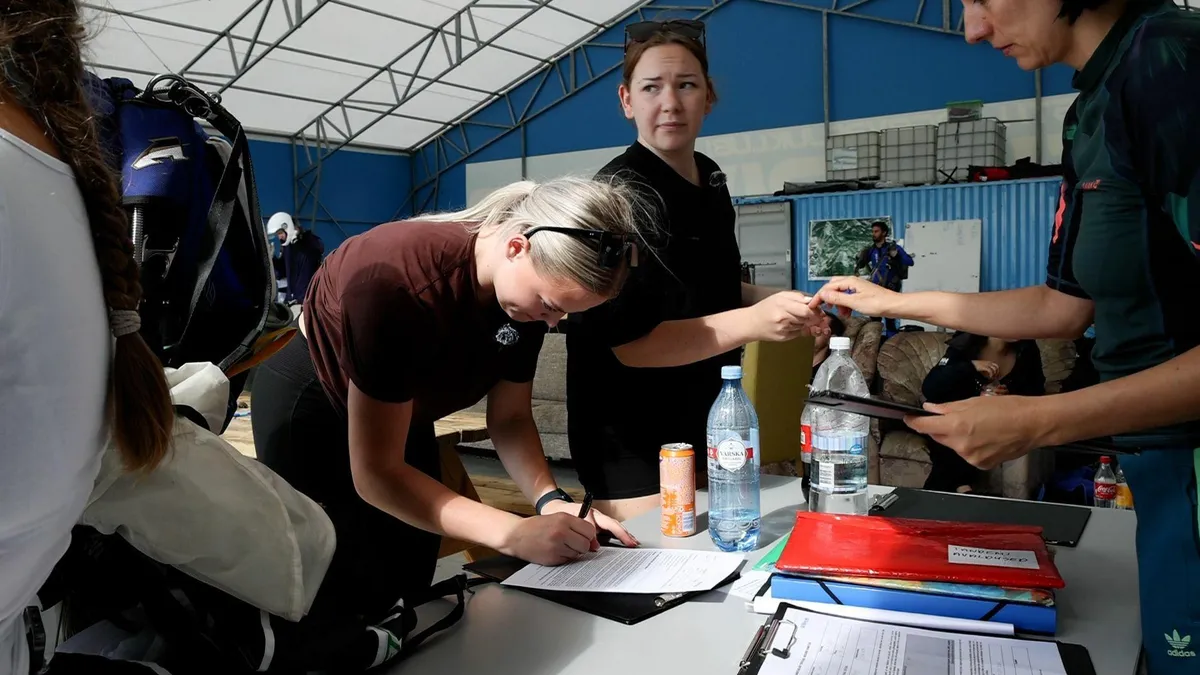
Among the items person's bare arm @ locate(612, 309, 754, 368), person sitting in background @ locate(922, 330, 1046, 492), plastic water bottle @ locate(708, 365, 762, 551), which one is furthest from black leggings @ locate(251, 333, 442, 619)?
person sitting in background @ locate(922, 330, 1046, 492)

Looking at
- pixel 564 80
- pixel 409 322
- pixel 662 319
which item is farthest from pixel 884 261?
pixel 409 322

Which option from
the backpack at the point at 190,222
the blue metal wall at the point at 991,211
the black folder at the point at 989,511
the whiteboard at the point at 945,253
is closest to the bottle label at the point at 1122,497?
the black folder at the point at 989,511

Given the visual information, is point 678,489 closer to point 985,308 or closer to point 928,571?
point 928,571

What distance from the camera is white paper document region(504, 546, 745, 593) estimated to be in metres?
1.17

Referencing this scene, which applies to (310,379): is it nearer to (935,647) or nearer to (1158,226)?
(935,647)

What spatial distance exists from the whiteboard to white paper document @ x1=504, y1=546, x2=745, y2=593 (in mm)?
7804

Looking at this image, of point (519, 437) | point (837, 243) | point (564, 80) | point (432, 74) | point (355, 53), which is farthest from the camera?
point (564, 80)

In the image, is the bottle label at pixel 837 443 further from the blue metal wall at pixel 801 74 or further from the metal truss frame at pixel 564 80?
the metal truss frame at pixel 564 80

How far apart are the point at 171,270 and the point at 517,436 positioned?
675 millimetres

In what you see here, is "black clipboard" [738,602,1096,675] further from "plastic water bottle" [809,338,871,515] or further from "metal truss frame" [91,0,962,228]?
"metal truss frame" [91,0,962,228]

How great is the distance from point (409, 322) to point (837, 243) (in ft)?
28.1

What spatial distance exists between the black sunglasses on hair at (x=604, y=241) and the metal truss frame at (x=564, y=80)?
868cm

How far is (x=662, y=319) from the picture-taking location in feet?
5.64

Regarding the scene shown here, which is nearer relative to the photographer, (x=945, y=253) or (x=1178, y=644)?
(x=1178, y=644)
